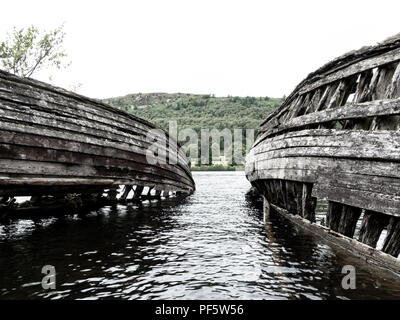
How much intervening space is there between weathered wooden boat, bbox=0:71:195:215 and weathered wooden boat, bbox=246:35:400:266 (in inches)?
189

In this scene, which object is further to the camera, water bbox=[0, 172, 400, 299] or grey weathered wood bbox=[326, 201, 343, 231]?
grey weathered wood bbox=[326, 201, 343, 231]

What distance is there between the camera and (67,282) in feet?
12.9

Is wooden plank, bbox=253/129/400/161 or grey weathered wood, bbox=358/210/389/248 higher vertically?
wooden plank, bbox=253/129/400/161

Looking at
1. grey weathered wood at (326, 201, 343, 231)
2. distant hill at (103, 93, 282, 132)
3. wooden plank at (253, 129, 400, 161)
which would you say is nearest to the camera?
wooden plank at (253, 129, 400, 161)

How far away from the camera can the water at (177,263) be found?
368 cm

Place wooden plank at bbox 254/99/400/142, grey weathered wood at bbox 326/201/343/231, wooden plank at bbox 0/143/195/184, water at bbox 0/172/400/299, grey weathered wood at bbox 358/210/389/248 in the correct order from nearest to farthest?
water at bbox 0/172/400/299, wooden plank at bbox 254/99/400/142, grey weathered wood at bbox 358/210/389/248, grey weathered wood at bbox 326/201/343/231, wooden plank at bbox 0/143/195/184

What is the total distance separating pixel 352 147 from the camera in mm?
4648

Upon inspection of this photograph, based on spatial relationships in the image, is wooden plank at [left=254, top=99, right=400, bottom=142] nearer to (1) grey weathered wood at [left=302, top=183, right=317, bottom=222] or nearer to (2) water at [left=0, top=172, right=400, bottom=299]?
(1) grey weathered wood at [left=302, top=183, right=317, bottom=222]

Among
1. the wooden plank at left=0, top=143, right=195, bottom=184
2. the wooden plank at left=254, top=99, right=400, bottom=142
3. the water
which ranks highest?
the wooden plank at left=254, top=99, right=400, bottom=142

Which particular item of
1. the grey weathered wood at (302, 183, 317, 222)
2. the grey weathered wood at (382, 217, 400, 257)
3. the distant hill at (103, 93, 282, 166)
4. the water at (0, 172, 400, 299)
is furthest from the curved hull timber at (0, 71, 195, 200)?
the distant hill at (103, 93, 282, 166)

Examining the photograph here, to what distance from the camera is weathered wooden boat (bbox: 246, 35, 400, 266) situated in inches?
159

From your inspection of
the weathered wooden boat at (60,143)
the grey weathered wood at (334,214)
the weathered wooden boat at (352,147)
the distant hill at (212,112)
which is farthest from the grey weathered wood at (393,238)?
the distant hill at (212,112)

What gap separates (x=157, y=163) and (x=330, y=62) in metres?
6.99

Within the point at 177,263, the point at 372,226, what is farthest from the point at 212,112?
the point at 372,226
